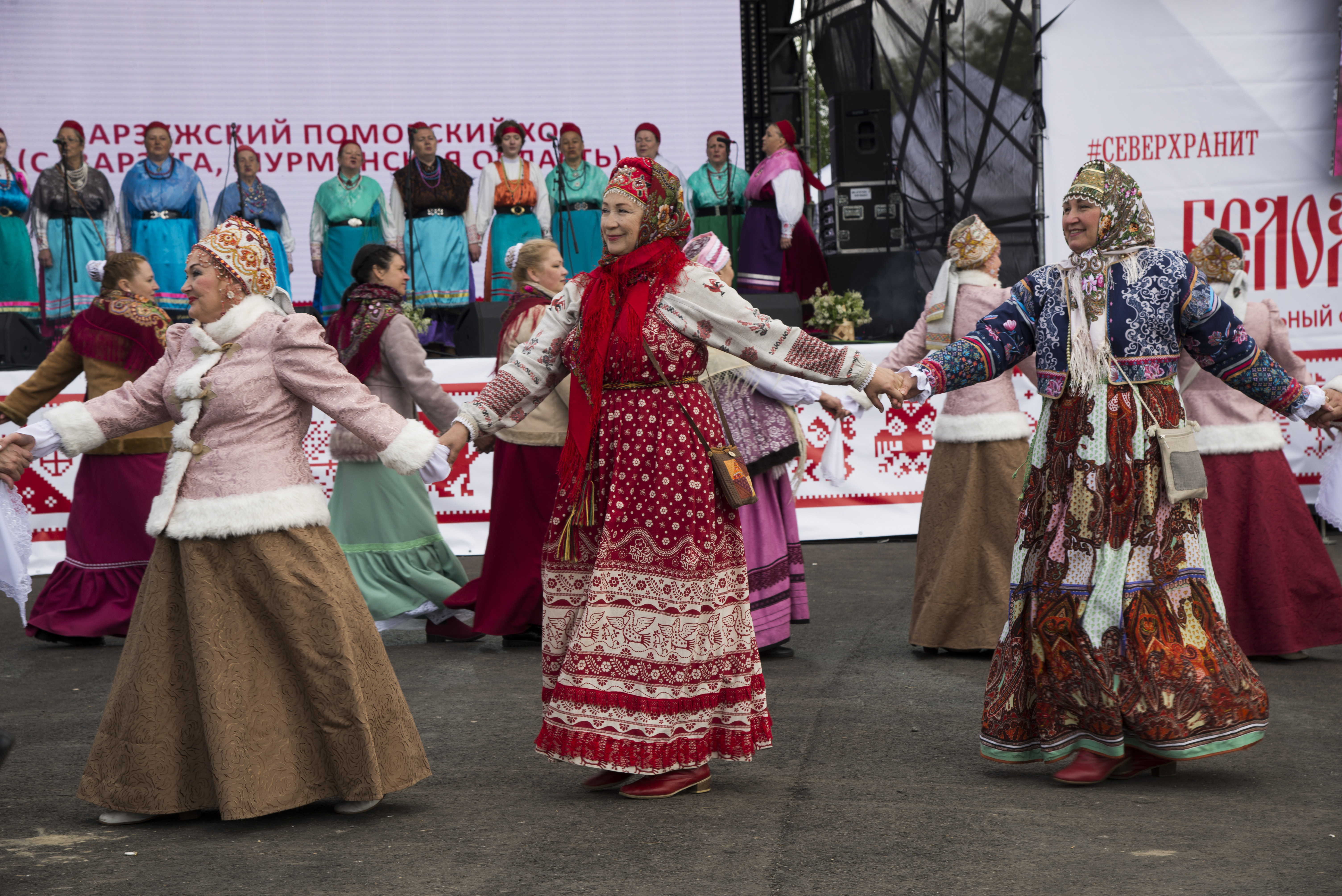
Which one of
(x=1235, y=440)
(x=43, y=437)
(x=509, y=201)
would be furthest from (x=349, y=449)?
(x=509, y=201)

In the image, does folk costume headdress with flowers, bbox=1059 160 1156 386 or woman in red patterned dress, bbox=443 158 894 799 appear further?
folk costume headdress with flowers, bbox=1059 160 1156 386

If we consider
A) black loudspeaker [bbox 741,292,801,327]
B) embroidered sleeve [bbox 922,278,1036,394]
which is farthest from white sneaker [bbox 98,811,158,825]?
black loudspeaker [bbox 741,292,801,327]

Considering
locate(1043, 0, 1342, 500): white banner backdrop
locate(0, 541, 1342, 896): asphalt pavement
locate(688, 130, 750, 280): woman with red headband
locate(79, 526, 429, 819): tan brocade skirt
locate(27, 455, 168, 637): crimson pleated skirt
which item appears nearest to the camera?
locate(0, 541, 1342, 896): asphalt pavement

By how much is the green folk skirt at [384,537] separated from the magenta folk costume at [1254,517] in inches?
145

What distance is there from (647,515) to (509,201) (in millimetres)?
9435

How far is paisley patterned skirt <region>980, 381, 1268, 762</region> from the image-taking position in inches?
159

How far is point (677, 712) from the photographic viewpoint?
4.00 m

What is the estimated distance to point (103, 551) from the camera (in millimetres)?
7016

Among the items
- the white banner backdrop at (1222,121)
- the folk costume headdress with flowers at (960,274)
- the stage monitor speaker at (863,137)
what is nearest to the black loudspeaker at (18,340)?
the stage monitor speaker at (863,137)

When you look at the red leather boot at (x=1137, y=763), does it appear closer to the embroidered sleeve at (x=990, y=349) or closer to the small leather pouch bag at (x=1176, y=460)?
the small leather pouch bag at (x=1176, y=460)

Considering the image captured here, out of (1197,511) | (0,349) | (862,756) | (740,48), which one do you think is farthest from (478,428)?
(740,48)

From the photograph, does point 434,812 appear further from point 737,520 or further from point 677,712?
point 737,520

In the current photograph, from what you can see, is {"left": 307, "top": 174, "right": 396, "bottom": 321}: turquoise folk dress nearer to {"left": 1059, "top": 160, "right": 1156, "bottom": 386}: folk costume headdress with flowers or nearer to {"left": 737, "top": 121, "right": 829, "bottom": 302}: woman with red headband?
{"left": 737, "top": 121, "right": 829, "bottom": 302}: woman with red headband

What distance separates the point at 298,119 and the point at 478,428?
10.2 meters
